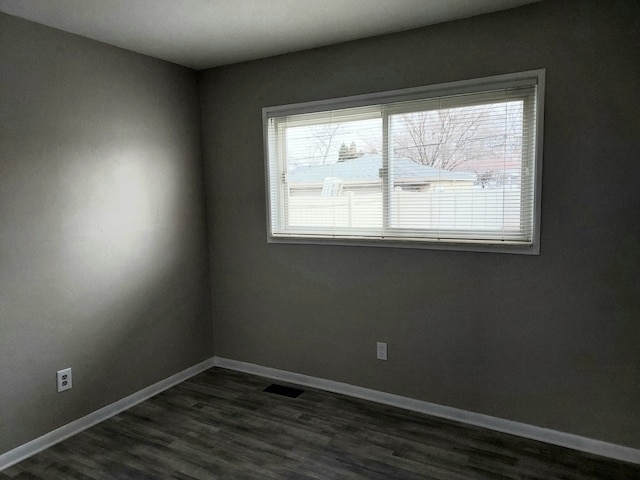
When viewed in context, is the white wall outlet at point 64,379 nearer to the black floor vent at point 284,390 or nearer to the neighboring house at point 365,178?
the black floor vent at point 284,390

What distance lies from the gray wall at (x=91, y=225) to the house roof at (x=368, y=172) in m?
0.96

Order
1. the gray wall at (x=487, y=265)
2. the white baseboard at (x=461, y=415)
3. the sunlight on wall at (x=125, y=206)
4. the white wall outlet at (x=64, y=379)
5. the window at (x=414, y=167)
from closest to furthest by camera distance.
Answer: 1. the gray wall at (x=487, y=265)
2. the white baseboard at (x=461, y=415)
3. the window at (x=414, y=167)
4. the white wall outlet at (x=64, y=379)
5. the sunlight on wall at (x=125, y=206)

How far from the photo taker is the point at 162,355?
10.9ft

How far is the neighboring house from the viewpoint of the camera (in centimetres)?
270

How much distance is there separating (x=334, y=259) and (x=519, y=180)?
1267mm

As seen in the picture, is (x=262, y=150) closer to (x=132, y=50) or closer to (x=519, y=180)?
(x=132, y=50)

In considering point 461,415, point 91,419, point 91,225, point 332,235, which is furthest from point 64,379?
point 461,415

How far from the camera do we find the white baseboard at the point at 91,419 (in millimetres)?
2436

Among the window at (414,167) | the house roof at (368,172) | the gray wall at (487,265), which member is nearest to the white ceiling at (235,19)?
the gray wall at (487,265)

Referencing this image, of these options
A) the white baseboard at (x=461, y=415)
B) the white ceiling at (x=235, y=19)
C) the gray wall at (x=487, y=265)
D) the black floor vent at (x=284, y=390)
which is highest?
the white ceiling at (x=235, y=19)

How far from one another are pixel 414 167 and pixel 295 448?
178cm

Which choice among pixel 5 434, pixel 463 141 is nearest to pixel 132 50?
pixel 463 141

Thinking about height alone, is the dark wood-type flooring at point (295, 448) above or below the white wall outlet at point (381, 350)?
below

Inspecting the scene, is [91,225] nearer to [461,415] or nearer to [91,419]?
[91,419]
